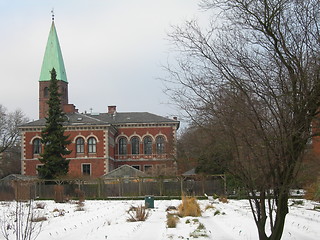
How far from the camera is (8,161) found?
249 feet

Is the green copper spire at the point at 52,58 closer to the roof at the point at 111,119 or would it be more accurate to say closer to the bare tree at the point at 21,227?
the roof at the point at 111,119

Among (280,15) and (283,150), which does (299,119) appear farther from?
(280,15)

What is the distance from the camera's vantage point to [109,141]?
62.0m

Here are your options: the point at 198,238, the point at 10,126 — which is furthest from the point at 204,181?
the point at 10,126

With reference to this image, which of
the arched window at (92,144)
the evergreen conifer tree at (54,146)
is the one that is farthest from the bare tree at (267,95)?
the arched window at (92,144)

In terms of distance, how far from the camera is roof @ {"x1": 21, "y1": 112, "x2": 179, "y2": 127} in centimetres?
6196

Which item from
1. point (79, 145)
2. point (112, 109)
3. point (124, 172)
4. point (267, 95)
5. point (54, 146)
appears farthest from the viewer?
point (112, 109)

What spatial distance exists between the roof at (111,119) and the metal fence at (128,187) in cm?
1990

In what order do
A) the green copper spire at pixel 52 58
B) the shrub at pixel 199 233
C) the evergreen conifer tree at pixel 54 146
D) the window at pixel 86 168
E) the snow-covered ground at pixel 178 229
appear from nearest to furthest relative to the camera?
the shrub at pixel 199 233 → the snow-covered ground at pixel 178 229 → the evergreen conifer tree at pixel 54 146 → the window at pixel 86 168 → the green copper spire at pixel 52 58

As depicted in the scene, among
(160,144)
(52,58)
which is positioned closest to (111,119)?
(160,144)

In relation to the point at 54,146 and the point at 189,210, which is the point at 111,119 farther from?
the point at 189,210

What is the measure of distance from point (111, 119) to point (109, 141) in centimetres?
570

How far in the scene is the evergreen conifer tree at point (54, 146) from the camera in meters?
46.1

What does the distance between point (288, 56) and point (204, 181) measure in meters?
30.8
